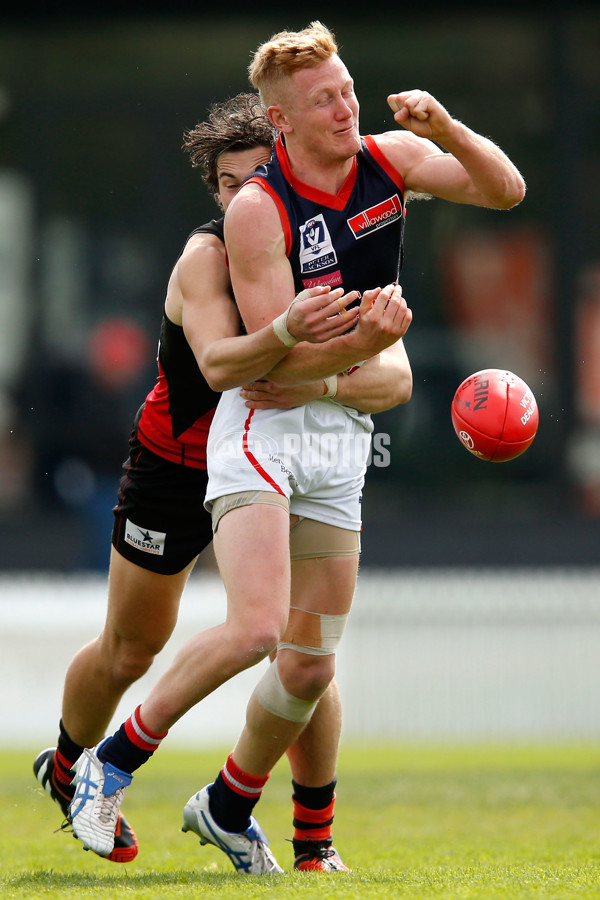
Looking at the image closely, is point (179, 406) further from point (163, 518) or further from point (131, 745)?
point (131, 745)

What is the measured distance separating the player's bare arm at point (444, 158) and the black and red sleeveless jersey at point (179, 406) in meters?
0.70

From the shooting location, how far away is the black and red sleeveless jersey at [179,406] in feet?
15.0

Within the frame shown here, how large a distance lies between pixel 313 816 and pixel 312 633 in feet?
2.55

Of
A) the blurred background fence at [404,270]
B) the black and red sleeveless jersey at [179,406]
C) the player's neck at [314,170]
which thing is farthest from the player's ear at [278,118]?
the blurred background fence at [404,270]

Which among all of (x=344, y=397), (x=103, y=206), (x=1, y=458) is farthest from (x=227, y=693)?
(x=344, y=397)

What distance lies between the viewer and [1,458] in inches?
499

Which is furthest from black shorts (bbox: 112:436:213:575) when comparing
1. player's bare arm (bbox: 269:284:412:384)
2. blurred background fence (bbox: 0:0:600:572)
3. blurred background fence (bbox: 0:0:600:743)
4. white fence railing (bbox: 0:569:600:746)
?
blurred background fence (bbox: 0:0:600:572)

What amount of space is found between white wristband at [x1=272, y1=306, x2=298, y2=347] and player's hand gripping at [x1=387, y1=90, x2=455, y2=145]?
731 millimetres

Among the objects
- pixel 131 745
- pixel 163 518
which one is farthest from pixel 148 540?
pixel 131 745

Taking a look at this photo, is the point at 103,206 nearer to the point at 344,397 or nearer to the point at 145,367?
the point at 145,367

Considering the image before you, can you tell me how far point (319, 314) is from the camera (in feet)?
12.6

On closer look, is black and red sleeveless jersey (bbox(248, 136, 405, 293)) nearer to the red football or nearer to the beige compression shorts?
the red football

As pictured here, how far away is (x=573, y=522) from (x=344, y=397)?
8466 millimetres

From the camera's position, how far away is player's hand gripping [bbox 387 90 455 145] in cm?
400
